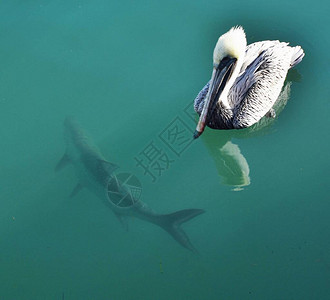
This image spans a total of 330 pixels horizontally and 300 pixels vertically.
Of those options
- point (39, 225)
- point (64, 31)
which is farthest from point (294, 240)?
point (64, 31)

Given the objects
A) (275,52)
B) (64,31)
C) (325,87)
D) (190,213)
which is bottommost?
(325,87)

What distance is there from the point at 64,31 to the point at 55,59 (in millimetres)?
567

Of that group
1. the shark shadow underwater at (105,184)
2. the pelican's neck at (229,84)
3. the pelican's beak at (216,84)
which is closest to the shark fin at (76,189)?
the shark shadow underwater at (105,184)

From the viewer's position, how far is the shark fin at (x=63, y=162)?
577 cm

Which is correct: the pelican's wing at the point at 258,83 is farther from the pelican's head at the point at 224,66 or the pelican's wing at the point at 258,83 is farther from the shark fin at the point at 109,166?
the shark fin at the point at 109,166

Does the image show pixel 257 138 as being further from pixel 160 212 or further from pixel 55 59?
pixel 55 59

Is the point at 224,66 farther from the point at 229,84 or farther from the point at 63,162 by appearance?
the point at 63,162

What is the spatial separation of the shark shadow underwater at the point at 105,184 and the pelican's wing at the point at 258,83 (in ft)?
4.58

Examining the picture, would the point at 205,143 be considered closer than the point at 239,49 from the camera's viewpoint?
No

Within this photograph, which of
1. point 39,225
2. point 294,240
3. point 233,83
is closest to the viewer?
point 294,240

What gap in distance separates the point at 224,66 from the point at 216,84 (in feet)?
0.71

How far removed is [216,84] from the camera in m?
5.20

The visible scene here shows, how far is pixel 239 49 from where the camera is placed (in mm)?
5047

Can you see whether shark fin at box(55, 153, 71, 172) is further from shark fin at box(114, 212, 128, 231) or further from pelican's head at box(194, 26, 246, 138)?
pelican's head at box(194, 26, 246, 138)
